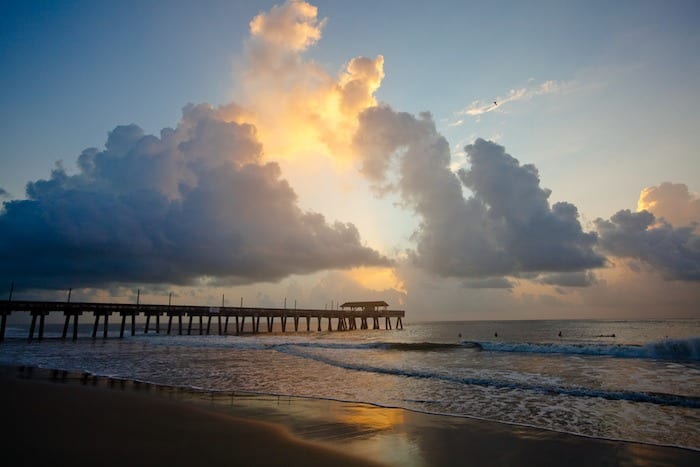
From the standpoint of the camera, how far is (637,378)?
1600 centimetres


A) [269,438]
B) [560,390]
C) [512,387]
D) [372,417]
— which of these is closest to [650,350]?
[560,390]

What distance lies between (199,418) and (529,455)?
21.8ft

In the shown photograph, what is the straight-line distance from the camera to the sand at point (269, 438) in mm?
5688

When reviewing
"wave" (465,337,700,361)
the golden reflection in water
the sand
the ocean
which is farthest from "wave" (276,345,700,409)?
"wave" (465,337,700,361)

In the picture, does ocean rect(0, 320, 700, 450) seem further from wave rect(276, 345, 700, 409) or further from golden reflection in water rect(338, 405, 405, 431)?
golden reflection in water rect(338, 405, 405, 431)

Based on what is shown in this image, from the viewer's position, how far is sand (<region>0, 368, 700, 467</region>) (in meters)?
5.69

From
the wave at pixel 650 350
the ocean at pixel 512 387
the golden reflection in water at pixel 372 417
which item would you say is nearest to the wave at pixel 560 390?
the ocean at pixel 512 387

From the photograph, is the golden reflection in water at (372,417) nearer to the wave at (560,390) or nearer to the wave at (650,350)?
the wave at (560,390)

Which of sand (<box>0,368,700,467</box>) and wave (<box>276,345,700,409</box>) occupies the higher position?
sand (<box>0,368,700,467</box>)

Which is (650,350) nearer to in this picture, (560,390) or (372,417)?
(560,390)

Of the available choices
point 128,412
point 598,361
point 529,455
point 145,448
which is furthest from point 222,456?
point 598,361

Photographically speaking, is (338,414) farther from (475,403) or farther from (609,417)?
(609,417)

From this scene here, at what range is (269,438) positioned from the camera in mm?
6801

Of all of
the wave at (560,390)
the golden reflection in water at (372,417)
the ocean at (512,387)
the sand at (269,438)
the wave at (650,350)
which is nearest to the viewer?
the sand at (269,438)
